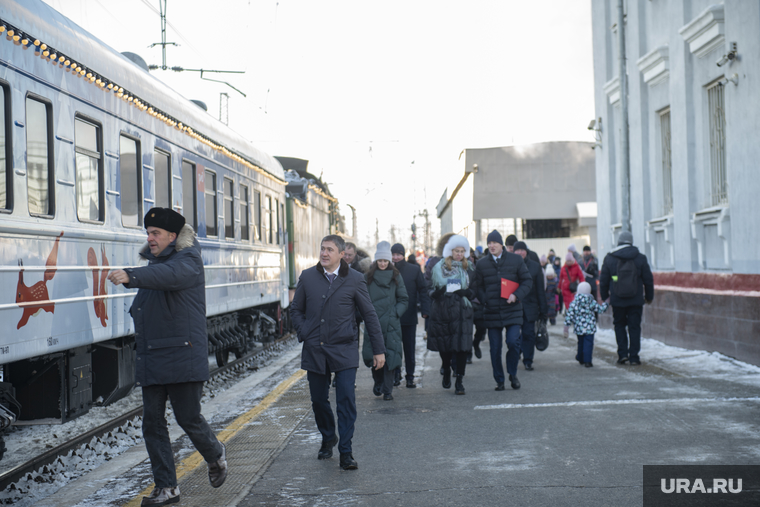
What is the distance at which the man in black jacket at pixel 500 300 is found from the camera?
936cm

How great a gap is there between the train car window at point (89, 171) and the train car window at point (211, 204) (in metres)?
3.35

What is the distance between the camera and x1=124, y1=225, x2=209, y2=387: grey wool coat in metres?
4.88

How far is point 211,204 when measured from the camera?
35.6ft

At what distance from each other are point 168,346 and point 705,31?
10.0 metres

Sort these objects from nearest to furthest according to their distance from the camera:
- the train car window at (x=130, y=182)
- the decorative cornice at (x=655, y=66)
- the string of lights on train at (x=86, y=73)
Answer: the string of lights on train at (x=86, y=73), the train car window at (x=130, y=182), the decorative cornice at (x=655, y=66)

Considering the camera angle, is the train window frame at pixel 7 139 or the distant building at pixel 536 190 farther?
the distant building at pixel 536 190

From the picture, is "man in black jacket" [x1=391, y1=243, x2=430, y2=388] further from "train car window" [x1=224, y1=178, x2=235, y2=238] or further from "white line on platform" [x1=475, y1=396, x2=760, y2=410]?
"train car window" [x1=224, y1=178, x2=235, y2=238]

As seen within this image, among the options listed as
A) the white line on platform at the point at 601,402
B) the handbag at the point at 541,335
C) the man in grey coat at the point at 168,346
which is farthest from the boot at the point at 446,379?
the man in grey coat at the point at 168,346

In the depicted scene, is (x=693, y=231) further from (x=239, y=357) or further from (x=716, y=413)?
(x=239, y=357)

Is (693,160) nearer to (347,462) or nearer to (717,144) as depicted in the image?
(717,144)

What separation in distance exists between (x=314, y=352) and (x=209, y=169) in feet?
17.8

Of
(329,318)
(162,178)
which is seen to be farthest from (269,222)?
(329,318)

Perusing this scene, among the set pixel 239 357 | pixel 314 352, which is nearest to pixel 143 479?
pixel 314 352

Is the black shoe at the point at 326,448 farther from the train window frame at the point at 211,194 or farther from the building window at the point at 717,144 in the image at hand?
the building window at the point at 717,144
